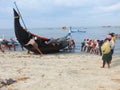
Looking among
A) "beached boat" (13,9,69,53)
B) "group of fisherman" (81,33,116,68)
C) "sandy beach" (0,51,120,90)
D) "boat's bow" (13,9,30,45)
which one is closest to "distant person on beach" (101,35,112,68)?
"group of fisherman" (81,33,116,68)

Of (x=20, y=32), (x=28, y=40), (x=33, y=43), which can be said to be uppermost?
(x=20, y=32)

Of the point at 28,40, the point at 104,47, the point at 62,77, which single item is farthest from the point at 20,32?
the point at 62,77

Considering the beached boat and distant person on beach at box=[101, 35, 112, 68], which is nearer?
distant person on beach at box=[101, 35, 112, 68]

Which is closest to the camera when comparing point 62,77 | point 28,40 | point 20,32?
point 62,77

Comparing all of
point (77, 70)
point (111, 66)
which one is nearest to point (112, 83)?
point (77, 70)

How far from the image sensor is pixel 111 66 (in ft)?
51.2

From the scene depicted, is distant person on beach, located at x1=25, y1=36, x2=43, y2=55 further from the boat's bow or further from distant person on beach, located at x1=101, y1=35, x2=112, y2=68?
distant person on beach, located at x1=101, y1=35, x2=112, y2=68

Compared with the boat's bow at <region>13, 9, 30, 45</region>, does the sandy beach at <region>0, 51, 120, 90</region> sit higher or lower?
lower

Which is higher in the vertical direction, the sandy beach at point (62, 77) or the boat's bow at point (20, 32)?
the boat's bow at point (20, 32)

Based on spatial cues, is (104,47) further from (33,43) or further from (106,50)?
(33,43)

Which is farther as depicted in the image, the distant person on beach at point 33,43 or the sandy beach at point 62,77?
the distant person on beach at point 33,43

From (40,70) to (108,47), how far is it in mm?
3289

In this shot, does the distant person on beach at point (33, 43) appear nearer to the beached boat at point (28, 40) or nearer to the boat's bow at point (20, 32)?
the beached boat at point (28, 40)

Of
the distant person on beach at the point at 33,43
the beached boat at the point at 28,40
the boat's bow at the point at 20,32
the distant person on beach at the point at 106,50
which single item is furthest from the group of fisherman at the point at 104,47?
the boat's bow at the point at 20,32
